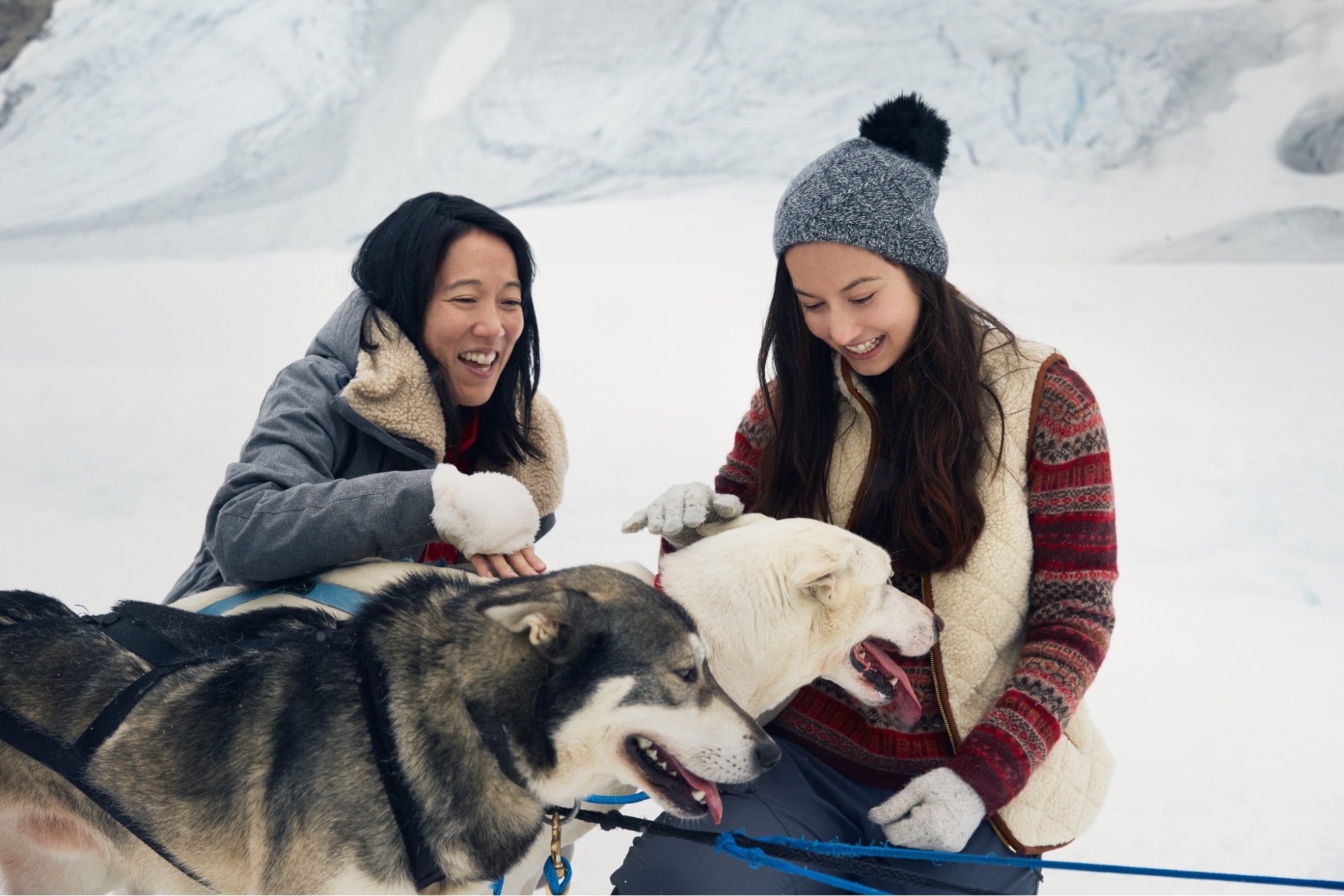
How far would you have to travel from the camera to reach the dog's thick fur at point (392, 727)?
127 centimetres

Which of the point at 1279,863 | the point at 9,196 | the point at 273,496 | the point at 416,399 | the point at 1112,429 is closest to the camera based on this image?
the point at 273,496

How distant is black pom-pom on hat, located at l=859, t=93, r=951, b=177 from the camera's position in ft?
5.75

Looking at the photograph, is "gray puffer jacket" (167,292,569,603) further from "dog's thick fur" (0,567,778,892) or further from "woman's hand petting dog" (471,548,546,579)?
"dog's thick fur" (0,567,778,892)

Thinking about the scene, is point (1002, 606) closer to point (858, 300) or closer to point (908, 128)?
point (858, 300)

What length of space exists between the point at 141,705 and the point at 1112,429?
5.10 m

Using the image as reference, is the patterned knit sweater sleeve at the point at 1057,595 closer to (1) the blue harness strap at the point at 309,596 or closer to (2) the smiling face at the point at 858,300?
(2) the smiling face at the point at 858,300

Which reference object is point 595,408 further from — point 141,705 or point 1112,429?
point 141,705

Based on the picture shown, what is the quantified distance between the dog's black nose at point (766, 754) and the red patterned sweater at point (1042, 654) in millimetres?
375

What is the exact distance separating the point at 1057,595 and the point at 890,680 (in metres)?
0.33

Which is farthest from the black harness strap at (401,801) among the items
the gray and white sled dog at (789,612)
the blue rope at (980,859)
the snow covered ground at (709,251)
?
the snow covered ground at (709,251)

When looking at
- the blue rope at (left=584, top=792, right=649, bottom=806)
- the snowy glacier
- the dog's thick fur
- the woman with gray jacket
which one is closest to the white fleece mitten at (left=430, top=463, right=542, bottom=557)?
the woman with gray jacket

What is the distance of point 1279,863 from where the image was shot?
93.5 inches

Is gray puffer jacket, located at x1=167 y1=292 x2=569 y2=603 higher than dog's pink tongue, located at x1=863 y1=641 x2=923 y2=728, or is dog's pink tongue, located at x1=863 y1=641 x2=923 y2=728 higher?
gray puffer jacket, located at x1=167 y1=292 x2=569 y2=603

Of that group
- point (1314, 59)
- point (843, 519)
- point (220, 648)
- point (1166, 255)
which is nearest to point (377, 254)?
point (220, 648)
